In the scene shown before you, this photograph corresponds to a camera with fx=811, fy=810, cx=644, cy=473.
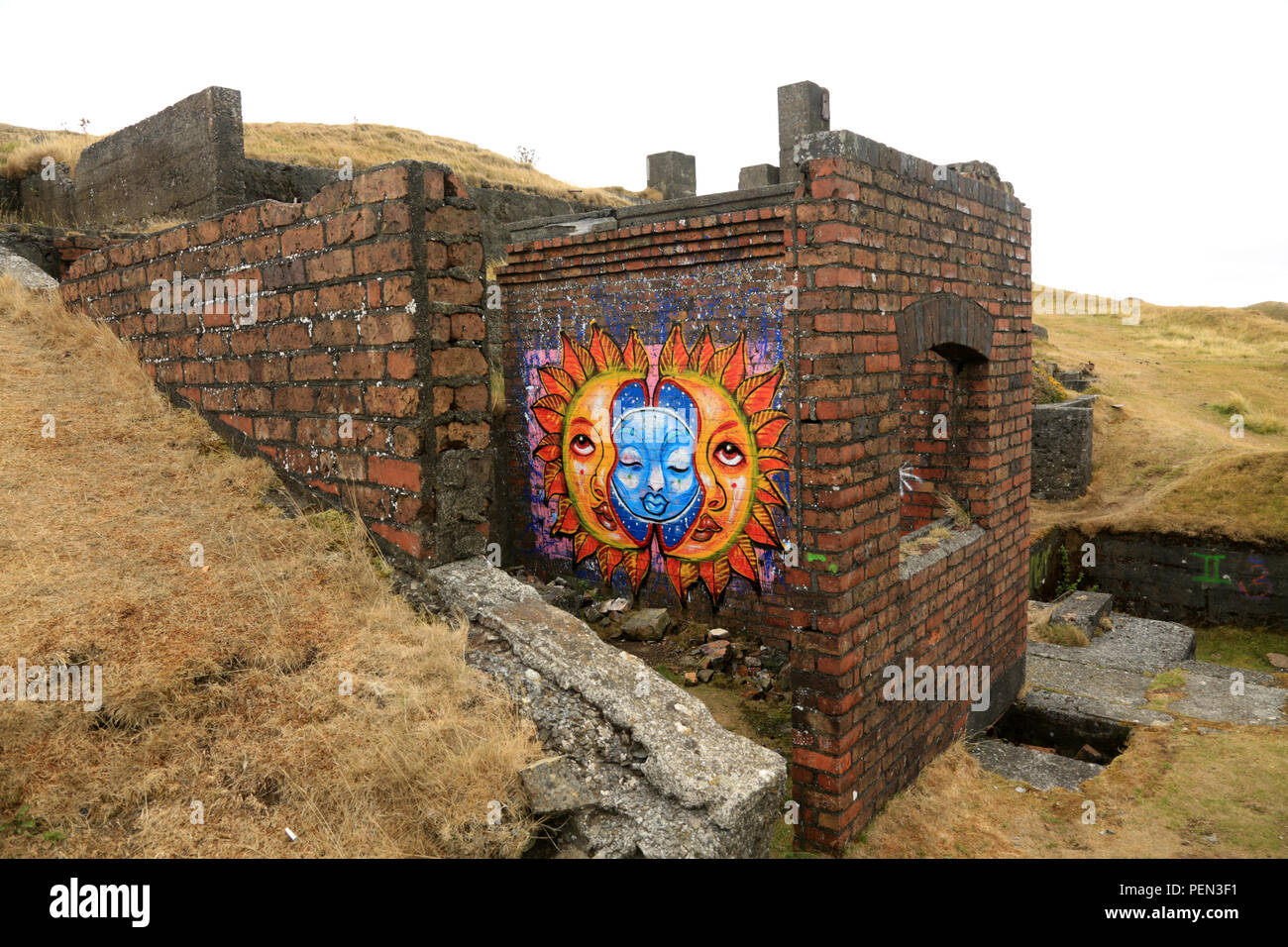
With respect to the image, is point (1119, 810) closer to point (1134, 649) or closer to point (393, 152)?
point (1134, 649)

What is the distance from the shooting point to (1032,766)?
4969 mm

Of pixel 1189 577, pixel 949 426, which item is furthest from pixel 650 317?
pixel 1189 577

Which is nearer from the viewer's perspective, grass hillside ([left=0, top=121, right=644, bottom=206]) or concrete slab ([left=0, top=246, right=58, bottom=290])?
concrete slab ([left=0, top=246, right=58, bottom=290])

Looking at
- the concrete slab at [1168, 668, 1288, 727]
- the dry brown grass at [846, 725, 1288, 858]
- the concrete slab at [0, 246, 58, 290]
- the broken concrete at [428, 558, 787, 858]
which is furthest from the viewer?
the concrete slab at [0, 246, 58, 290]

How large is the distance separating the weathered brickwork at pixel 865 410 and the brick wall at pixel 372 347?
151 centimetres

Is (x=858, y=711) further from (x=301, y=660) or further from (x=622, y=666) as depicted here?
(x=301, y=660)

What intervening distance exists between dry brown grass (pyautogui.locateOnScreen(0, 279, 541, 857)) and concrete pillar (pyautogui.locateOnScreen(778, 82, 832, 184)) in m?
9.88

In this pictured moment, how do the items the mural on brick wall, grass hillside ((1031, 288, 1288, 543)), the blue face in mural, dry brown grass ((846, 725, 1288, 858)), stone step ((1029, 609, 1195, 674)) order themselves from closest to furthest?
dry brown grass ((846, 725, 1288, 858)) → stone step ((1029, 609, 1195, 674)) → the mural on brick wall → the blue face in mural → grass hillside ((1031, 288, 1288, 543))

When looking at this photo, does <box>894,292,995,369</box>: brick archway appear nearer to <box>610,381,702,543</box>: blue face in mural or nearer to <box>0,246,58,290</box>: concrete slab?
<box>610,381,702,543</box>: blue face in mural

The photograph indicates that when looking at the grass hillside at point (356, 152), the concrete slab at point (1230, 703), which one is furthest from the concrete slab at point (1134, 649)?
the grass hillside at point (356, 152)

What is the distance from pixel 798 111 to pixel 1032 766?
31.2 feet

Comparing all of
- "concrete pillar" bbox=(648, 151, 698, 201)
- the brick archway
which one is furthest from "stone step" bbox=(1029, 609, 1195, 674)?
"concrete pillar" bbox=(648, 151, 698, 201)

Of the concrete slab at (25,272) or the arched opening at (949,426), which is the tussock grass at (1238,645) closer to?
the arched opening at (949,426)

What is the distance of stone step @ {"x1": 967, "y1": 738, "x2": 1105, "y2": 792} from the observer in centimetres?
477
